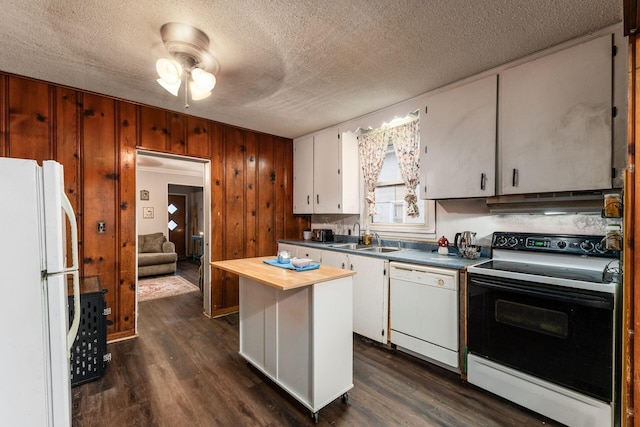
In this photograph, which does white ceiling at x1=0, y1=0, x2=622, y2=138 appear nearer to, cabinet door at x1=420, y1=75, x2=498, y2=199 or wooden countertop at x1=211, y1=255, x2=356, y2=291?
cabinet door at x1=420, y1=75, x2=498, y2=199

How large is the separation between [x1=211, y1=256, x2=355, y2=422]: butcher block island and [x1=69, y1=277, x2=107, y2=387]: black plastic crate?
43.6 inches

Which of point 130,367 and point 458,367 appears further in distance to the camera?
point 130,367

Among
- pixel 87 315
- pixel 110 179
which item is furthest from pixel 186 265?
pixel 87 315

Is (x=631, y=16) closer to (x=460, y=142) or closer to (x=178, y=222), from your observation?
(x=460, y=142)

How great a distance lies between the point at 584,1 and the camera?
1527 mm

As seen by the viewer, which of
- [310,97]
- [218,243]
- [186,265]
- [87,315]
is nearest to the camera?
[87,315]

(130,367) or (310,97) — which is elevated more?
(310,97)

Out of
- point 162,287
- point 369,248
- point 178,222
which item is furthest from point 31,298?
point 178,222

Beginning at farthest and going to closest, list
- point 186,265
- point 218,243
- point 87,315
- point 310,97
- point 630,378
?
point 186,265 → point 218,243 → point 310,97 → point 87,315 → point 630,378

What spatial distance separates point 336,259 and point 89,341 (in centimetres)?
225

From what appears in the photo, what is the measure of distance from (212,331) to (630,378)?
10.4ft

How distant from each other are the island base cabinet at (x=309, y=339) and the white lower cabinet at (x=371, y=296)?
2.66 ft

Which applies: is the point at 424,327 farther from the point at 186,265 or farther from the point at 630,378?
the point at 186,265

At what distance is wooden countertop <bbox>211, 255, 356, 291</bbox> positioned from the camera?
5.24 feet
